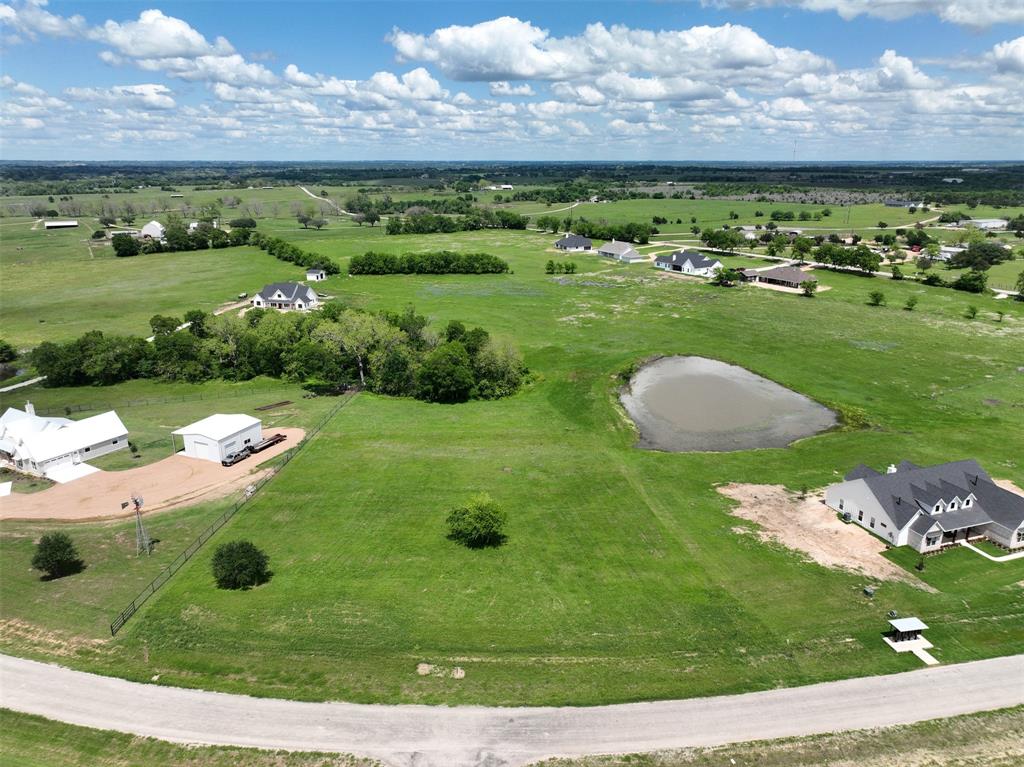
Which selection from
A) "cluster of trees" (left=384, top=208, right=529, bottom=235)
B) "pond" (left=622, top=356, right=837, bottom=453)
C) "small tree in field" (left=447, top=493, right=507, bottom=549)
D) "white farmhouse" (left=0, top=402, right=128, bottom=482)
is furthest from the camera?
"cluster of trees" (left=384, top=208, right=529, bottom=235)

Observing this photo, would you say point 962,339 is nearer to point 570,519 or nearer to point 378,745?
point 570,519

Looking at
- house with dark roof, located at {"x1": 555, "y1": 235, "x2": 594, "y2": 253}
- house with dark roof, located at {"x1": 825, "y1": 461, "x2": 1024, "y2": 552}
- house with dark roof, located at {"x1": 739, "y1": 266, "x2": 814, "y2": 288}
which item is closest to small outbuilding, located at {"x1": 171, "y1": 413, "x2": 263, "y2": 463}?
house with dark roof, located at {"x1": 825, "y1": 461, "x2": 1024, "y2": 552}

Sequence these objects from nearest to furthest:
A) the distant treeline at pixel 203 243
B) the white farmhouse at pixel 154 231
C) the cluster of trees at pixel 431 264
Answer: the cluster of trees at pixel 431 264 → the distant treeline at pixel 203 243 → the white farmhouse at pixel 154 231

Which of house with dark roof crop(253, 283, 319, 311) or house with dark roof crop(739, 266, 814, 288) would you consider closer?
house with dark roof crop(253, 283, 319, 311)

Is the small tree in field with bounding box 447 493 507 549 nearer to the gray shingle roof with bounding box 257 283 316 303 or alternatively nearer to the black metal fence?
the black metal fence

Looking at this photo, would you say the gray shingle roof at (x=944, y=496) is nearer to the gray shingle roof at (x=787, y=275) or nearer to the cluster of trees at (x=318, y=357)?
the cluster of trees at (x=318, y=357)

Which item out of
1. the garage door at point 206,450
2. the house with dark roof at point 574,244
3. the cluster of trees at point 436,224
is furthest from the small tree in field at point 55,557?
the cluster of trees at point 436,224

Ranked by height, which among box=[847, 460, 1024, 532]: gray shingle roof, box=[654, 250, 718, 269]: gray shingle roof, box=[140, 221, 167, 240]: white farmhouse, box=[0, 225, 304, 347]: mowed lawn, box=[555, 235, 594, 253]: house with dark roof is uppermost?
box=[140, 221, 167, 240]: white farmhouse

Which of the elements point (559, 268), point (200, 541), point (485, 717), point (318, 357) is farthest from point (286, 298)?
point (485, 717)
